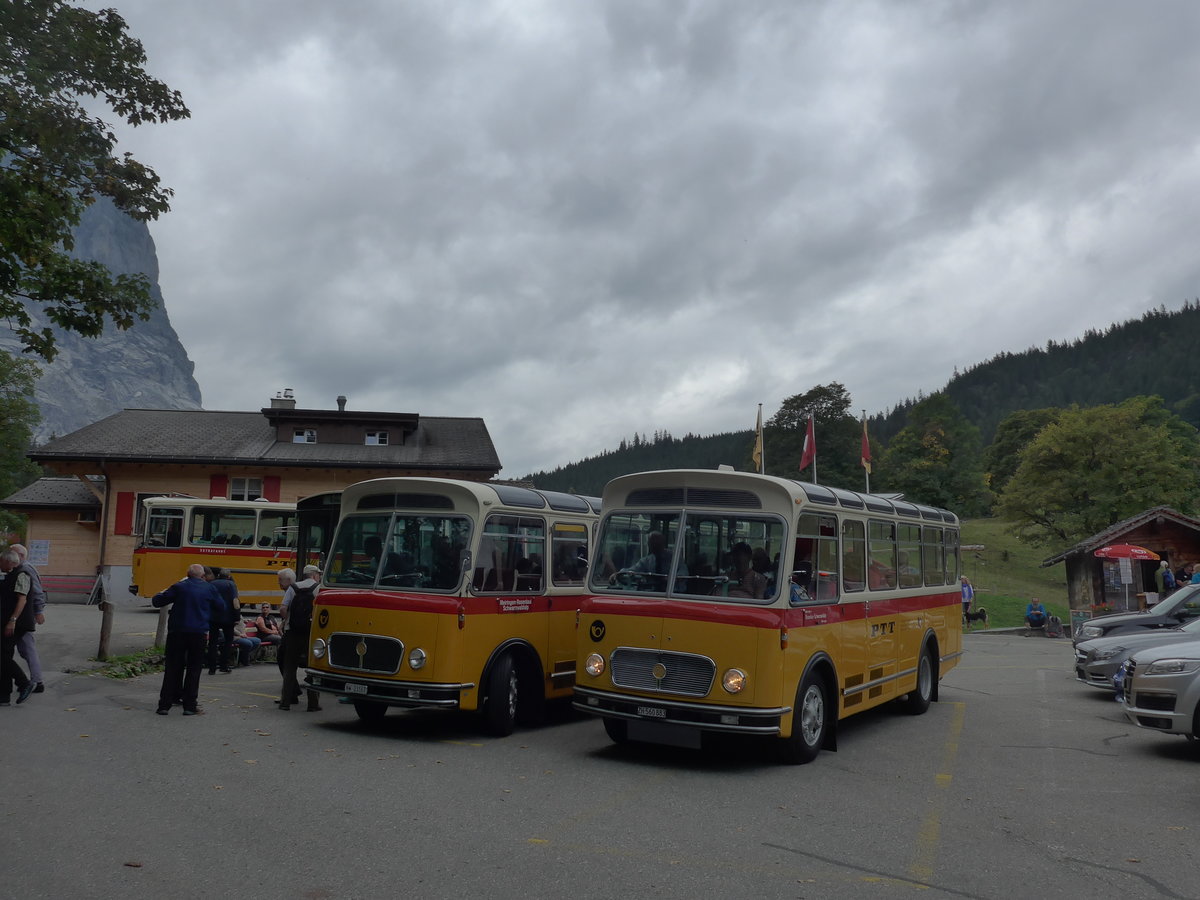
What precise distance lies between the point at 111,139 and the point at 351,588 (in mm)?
6454

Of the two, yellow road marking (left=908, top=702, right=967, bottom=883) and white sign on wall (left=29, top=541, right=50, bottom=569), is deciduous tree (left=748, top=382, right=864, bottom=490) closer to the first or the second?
white sign on wall (left=29, top=541, right=50, bottom=569)

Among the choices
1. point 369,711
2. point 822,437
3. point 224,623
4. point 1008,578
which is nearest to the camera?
point 369,711

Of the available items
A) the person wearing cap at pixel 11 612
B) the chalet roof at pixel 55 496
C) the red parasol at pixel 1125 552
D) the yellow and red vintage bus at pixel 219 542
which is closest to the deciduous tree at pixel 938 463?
the red parasol at pixel 1125 552

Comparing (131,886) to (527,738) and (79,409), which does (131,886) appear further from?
(79,409)

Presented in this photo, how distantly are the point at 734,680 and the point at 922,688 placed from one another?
5979 mm

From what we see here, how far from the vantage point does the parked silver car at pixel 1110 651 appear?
1424 centimetres

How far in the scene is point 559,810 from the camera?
7461mm

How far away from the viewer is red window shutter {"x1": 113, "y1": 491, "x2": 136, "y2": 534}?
3556cm

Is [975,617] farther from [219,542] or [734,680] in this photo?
[734,680]

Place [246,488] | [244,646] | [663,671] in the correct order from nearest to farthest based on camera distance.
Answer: [663,671]
[244,646]
[246,488]

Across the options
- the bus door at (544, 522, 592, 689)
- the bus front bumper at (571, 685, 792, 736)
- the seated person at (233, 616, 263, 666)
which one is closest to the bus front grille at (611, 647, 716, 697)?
the bus front bumper at (571, 685, 792, 736)

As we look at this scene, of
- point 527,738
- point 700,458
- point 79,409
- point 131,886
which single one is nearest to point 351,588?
point 527,738

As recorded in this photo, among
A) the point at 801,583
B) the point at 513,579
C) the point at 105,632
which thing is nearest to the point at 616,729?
the point at 513,579

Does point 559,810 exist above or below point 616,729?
below
